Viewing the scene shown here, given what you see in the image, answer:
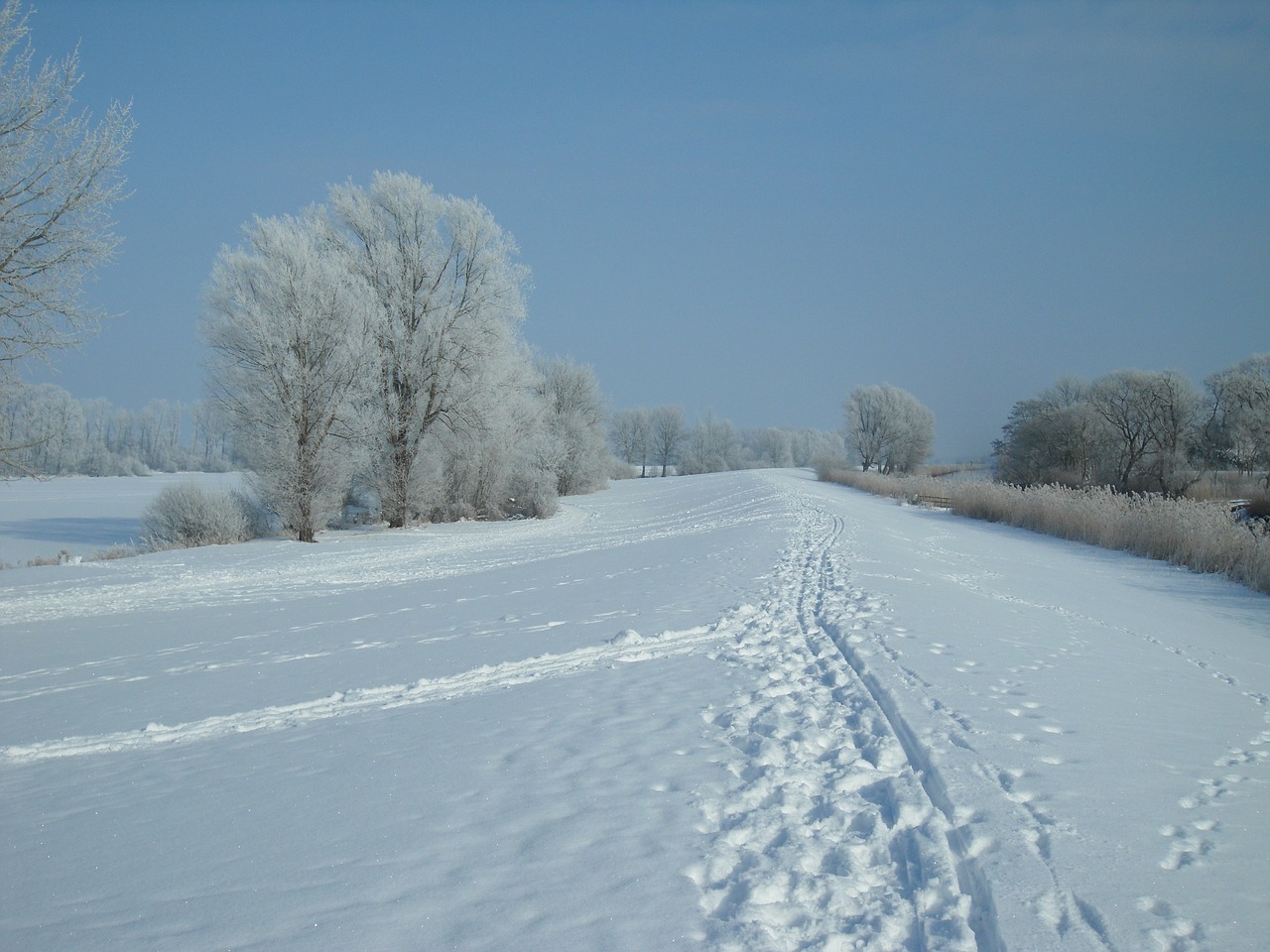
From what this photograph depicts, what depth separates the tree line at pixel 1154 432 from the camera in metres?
31.4

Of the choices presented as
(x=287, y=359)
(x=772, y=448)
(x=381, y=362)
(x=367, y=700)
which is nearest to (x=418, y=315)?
(x=381, y=362)

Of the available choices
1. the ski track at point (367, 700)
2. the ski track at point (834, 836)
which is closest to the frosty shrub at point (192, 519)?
the ski track at point (367, 700)

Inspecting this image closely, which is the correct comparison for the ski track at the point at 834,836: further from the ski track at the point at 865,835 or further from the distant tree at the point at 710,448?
the distant tree at the point at 710,448

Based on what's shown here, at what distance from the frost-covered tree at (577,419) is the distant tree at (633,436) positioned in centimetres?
3682

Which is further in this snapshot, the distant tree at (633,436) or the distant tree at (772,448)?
the distant tree at (772,448)

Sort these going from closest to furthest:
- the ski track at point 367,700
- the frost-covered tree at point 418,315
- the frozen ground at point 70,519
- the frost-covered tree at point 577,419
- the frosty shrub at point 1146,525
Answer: the ski track at point 367,700 < the frosty shrub at point 1146,525 < the frozen ground at point 70,519 < the frost-covered tree at point 418,315 < the frost-covered tree at point 577,419

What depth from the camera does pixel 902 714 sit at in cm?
470

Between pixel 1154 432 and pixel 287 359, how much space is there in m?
38.6

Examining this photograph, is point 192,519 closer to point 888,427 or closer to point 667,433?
point 888,427

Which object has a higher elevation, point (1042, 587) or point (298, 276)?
point (298, 276)

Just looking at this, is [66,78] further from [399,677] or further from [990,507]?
[990,507]

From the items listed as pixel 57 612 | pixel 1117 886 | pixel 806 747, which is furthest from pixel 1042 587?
pixel 57 612

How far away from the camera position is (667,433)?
88.3 meters

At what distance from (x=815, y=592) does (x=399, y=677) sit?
18.2 ft
